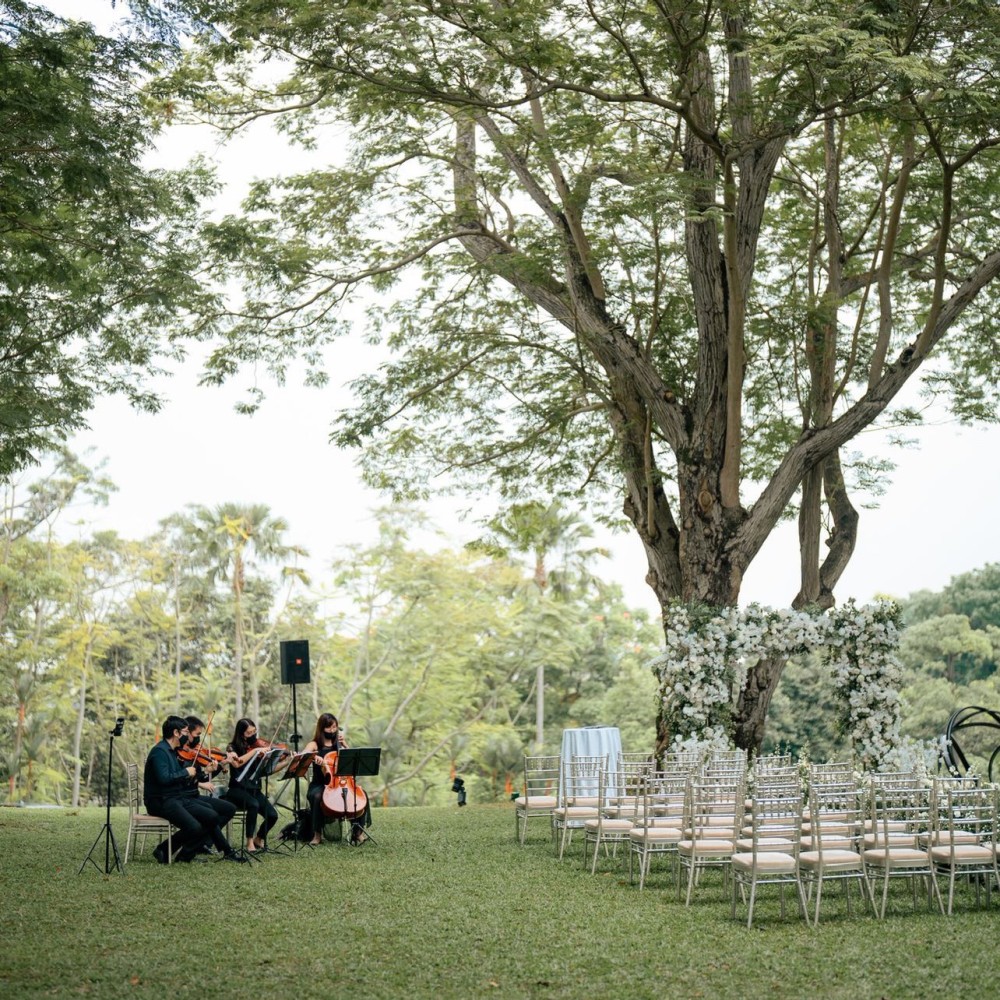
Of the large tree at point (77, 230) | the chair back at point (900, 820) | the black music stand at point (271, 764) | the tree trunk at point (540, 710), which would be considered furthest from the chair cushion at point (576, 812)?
the tree trunk at point (540, 710)

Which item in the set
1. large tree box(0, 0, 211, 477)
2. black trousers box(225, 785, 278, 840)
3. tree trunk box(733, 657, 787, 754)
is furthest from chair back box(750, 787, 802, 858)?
tree trunk box(733, 657, 787, 754)

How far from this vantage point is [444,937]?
6484 millimetres

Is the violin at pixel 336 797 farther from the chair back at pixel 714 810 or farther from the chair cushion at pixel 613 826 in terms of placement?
the chair back at pixel 714 810

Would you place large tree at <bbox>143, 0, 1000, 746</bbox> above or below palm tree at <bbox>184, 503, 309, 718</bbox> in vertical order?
above

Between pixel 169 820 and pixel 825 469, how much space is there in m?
8.95

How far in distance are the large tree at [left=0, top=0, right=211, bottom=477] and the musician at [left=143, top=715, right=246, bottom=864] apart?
332 cm

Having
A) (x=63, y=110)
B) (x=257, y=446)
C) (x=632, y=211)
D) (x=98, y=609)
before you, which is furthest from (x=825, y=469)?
(x=257, y=446)

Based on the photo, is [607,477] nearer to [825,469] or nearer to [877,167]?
[825,469]

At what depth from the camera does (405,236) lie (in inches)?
594

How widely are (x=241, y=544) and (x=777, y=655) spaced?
65.1ft

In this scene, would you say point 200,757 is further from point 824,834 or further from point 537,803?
point 824,834

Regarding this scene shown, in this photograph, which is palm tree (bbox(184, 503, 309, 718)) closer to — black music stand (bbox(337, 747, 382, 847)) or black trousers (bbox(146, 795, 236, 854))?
→ black music stand (bbox(337, 747, 382, 847))

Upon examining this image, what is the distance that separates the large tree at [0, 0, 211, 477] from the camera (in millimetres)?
8172

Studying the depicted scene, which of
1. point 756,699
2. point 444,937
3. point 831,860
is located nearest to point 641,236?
point 756,699
